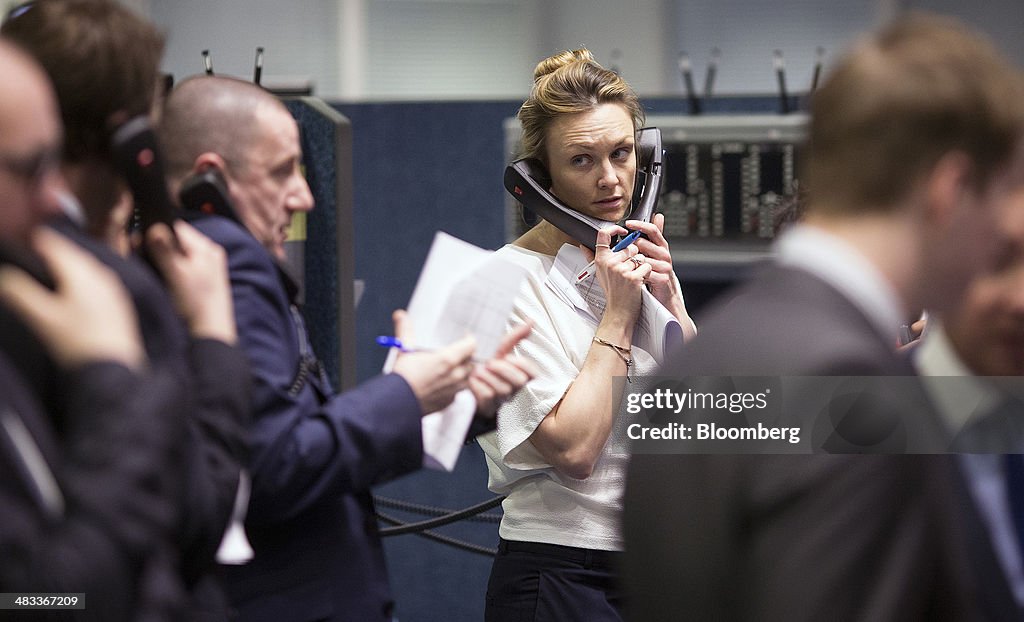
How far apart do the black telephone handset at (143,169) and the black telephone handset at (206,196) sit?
0.10 meters

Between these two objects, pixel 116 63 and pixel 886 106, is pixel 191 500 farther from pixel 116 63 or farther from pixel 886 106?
pixel 886 106

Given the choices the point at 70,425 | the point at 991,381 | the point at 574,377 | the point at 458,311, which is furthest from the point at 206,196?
the point at 991,381

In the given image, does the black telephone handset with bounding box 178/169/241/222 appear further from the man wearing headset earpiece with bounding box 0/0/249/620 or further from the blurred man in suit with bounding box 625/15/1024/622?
the blurred man in suit with bounding box 625/15/1024/622

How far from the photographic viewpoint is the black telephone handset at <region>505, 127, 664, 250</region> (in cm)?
164

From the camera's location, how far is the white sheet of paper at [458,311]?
4.03 feet

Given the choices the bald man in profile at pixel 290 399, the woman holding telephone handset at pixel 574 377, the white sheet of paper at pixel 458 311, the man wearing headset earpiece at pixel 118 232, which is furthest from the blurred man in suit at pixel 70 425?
the woman holding telephone handset at pixel 574 377

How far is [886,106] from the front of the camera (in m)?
0.72

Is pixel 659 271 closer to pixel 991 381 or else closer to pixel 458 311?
pixel 458 311

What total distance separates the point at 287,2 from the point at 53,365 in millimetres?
4888

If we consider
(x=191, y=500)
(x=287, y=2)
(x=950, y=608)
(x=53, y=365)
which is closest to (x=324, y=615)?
(x=191, y=500)

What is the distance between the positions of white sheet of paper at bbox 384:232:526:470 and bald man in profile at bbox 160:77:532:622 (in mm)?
29

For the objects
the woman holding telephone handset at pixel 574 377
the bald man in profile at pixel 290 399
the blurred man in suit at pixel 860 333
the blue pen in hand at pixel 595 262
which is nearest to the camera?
the blurred man in suit at pixel 860 333

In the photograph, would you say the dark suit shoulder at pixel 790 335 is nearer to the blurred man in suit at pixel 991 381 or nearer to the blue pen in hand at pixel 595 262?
the blurred man in suit at pixel 991 381

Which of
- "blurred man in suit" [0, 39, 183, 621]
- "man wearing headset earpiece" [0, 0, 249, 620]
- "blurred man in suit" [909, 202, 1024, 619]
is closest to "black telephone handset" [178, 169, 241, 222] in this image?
"man wearing headset earpiece" [0, 0, 249, 620]
